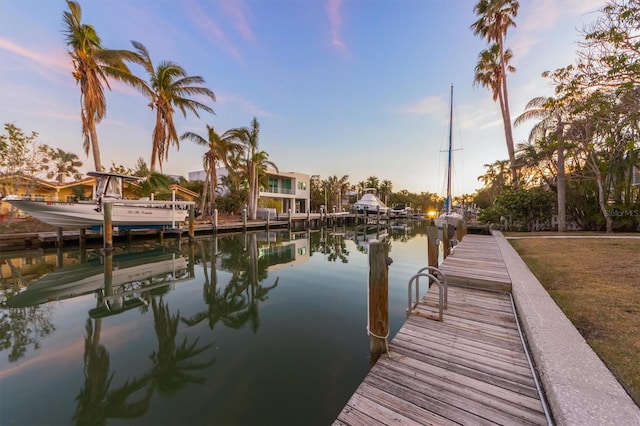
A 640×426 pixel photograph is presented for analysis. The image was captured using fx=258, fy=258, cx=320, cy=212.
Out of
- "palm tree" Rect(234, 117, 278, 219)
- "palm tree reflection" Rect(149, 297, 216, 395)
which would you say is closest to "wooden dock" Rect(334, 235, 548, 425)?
"palm tree reflection" Rect(149, 297, 216, 395)

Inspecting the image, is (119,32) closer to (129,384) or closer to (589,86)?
(129,384)

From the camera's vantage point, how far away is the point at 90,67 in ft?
Result: 43.8

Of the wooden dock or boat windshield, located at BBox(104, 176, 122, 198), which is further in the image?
boat windshield, located at BBox(104, 176, 122, 198)

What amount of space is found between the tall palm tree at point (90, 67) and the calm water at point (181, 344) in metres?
7.84

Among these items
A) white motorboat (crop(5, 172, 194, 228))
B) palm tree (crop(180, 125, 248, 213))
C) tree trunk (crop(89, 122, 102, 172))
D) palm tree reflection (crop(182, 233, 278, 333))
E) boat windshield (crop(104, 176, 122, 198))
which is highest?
palm tree (crop(180, 125, 248, 213))

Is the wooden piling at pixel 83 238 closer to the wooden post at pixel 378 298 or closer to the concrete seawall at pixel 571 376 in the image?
the wooden post at pixel 378 298

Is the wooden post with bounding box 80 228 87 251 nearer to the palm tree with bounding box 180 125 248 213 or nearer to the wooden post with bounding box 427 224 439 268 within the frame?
the palm tree with bounding box 180 125 248 213

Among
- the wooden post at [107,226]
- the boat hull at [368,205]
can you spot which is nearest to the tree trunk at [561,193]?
the boat hull at [368,205]

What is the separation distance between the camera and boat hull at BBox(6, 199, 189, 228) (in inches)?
442

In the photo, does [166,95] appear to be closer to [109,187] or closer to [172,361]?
[109,187]

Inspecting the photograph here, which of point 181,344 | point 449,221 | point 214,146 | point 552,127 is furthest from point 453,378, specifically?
point 214,146

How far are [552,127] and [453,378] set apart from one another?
16666mm

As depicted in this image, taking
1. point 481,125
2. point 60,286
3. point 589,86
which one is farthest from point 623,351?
point 481,125

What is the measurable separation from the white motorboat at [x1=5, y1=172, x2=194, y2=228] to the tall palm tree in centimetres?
204
